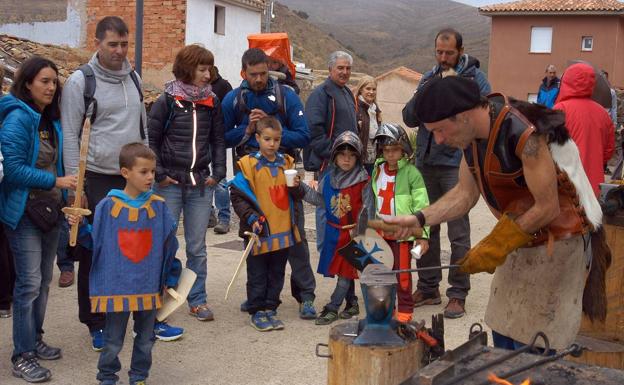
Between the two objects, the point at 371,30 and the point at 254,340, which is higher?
the point at 371,30

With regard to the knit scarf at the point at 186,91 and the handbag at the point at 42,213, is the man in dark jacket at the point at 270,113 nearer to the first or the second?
the knit scarf at the point at 186,91

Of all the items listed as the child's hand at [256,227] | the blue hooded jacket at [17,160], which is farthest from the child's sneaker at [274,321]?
the blue hooded jacket at [17,160]

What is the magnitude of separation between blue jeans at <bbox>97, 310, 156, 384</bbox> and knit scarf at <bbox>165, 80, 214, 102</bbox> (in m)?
1.68

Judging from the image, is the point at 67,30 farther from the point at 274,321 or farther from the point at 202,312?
the point at 274,321

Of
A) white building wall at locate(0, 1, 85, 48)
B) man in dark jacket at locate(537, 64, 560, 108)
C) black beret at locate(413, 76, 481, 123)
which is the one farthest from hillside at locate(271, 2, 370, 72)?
black beret at locate(413, 76, 481, 123)

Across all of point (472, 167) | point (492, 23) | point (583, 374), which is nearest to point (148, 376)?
point (472, 167)

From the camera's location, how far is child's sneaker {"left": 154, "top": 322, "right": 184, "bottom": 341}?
5.14 meters

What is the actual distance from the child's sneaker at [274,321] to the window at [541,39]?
35652 millimetres

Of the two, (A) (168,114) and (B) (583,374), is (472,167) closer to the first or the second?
(B) (583,374)

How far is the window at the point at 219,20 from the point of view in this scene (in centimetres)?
2464

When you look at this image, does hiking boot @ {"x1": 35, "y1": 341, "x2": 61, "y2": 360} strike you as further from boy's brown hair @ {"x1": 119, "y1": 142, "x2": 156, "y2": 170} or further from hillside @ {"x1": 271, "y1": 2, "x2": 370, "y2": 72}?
hillside @ {"x1": 271, "y1": 2, "x2": 370, "y2": 72}

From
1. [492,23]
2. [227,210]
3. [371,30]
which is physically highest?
[371,30]

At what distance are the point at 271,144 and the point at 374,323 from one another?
2374 millimetres

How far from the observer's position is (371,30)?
116688mm
